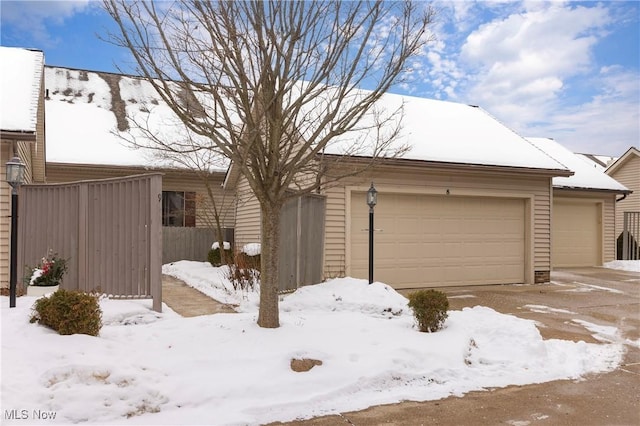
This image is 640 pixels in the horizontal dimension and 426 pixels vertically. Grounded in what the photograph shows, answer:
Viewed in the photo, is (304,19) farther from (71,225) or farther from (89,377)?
(71,225)

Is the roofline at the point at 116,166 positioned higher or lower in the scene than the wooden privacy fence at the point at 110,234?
higher

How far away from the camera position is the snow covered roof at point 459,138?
39.2 feet

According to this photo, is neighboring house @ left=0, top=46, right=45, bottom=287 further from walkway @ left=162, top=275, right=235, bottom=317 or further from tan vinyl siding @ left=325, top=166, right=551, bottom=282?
tan vinyl siding @ left=325, top=166, right=551, bottom=282

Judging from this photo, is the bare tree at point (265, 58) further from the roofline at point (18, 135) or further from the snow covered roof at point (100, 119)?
the snow covered roof at point (100, 119)

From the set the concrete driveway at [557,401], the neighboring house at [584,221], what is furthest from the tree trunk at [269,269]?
the neighboring house at [584,221]

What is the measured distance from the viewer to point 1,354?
14.5 ft

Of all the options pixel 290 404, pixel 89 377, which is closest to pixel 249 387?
pixel 290 404

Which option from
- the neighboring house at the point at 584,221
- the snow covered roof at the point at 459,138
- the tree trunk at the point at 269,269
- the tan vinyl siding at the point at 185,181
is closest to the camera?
the tree trunk at the point at 269,269

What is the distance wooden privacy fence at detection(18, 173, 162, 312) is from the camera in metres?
7.20

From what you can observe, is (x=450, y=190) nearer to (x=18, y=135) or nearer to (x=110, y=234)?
(x=110, y=234)

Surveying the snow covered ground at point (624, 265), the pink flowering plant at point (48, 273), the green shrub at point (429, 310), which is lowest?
the snow covered ground at point (624, 265)

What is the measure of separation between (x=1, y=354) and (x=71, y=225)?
3.63 meters

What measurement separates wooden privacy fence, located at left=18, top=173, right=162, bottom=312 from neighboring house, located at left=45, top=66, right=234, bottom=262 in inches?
244

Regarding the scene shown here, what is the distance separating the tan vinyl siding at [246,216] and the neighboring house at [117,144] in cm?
100
